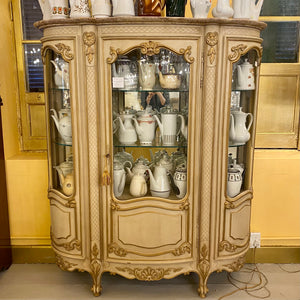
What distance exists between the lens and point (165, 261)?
6.64ft

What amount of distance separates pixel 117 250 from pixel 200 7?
4.92 ft

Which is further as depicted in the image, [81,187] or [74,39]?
[81,187]

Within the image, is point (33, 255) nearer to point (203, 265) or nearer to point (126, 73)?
point (203, 265)

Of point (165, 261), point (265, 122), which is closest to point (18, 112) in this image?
point (165, 261)

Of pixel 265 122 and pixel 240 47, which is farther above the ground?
pixel 240 47

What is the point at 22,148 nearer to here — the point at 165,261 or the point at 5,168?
the point at 5,168

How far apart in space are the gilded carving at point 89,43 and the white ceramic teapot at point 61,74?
0.53 ft

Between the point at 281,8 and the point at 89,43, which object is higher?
the point at 281,8

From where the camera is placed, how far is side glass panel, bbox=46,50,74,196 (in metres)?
1.96

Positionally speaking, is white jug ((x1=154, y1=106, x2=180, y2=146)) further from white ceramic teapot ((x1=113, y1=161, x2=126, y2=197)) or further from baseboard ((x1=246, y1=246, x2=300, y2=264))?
baseboard ((x1=246, y1=246, x2=300, y2=264))

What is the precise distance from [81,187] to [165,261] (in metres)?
0.68

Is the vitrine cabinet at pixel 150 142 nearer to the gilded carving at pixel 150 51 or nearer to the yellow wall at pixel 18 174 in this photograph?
the gilded carving at pixel 150 51

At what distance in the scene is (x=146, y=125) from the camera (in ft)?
6.68

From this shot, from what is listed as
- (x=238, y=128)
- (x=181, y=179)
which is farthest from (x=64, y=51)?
(x=238, y=128)
